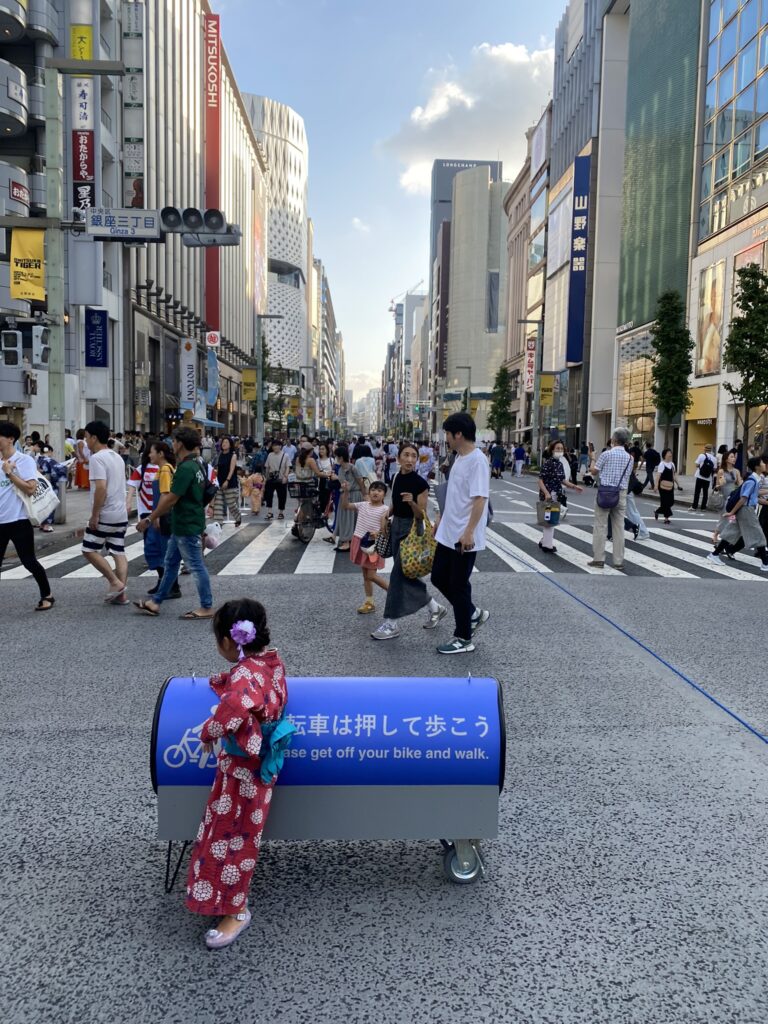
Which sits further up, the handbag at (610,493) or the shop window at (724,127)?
the shop window at (724,127)

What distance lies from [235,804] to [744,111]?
4141 cm

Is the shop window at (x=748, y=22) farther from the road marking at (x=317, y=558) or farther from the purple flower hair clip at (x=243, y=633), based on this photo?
the purple flower hair clip at (x=243, y=633)

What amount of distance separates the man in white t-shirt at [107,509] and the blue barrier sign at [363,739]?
5.47 m

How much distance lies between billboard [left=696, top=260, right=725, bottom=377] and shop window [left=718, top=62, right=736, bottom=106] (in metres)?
7.84

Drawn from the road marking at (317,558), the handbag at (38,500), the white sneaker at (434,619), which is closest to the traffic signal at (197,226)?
the road marking at (317,558)

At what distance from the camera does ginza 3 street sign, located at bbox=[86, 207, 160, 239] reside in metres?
14.4

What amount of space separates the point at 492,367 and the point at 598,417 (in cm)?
7307

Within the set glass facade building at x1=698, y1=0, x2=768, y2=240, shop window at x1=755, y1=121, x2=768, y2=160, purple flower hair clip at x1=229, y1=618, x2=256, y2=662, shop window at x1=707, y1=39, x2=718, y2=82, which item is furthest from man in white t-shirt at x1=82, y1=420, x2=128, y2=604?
shop window at x1=707, y1=39, x2=718, y2=82

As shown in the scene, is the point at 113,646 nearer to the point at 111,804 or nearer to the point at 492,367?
the point at 111,804

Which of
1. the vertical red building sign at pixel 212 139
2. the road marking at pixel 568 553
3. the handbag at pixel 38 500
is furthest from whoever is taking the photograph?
the vertical red building sign at pixel 212 139

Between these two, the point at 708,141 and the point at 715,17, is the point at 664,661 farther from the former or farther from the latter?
the point at 715,17

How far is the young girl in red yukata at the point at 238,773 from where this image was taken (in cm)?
279

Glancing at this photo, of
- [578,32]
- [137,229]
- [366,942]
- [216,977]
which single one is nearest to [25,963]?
[216,977]

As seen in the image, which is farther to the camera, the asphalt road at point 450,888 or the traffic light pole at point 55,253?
the traffic light pole at point 55,253
